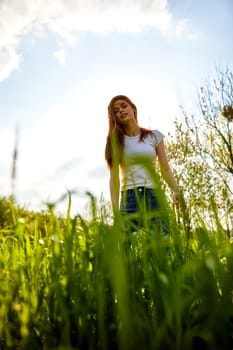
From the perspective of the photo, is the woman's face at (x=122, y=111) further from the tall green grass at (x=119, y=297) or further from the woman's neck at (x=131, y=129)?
the tall green grass at (x=119, y=297)

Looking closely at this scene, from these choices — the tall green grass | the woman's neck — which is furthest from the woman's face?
the tall green grass

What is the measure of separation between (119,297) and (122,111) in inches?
129

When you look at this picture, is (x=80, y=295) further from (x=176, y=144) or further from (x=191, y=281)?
(x=176, y=144)

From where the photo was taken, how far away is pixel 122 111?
392 centimetres

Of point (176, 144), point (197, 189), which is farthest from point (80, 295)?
point (176, 144)

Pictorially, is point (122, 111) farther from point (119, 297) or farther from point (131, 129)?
point (119, 297)

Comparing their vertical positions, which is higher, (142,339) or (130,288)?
(130,288)

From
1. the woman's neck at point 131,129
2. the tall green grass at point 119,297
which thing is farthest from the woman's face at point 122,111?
the tall green grass at point 119,297

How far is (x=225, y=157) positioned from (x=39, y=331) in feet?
46.9

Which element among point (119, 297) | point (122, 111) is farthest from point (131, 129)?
point (119, 297)

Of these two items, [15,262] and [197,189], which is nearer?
[15,262]

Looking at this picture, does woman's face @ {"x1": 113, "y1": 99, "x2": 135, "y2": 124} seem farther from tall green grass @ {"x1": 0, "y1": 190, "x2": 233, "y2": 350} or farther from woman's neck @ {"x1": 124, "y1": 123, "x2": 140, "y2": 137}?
tall green grass @ {"x1": 0, "y1": 190, "x2": 233, "y2": 350}

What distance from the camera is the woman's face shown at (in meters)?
3.91

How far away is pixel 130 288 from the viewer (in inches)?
39.9
